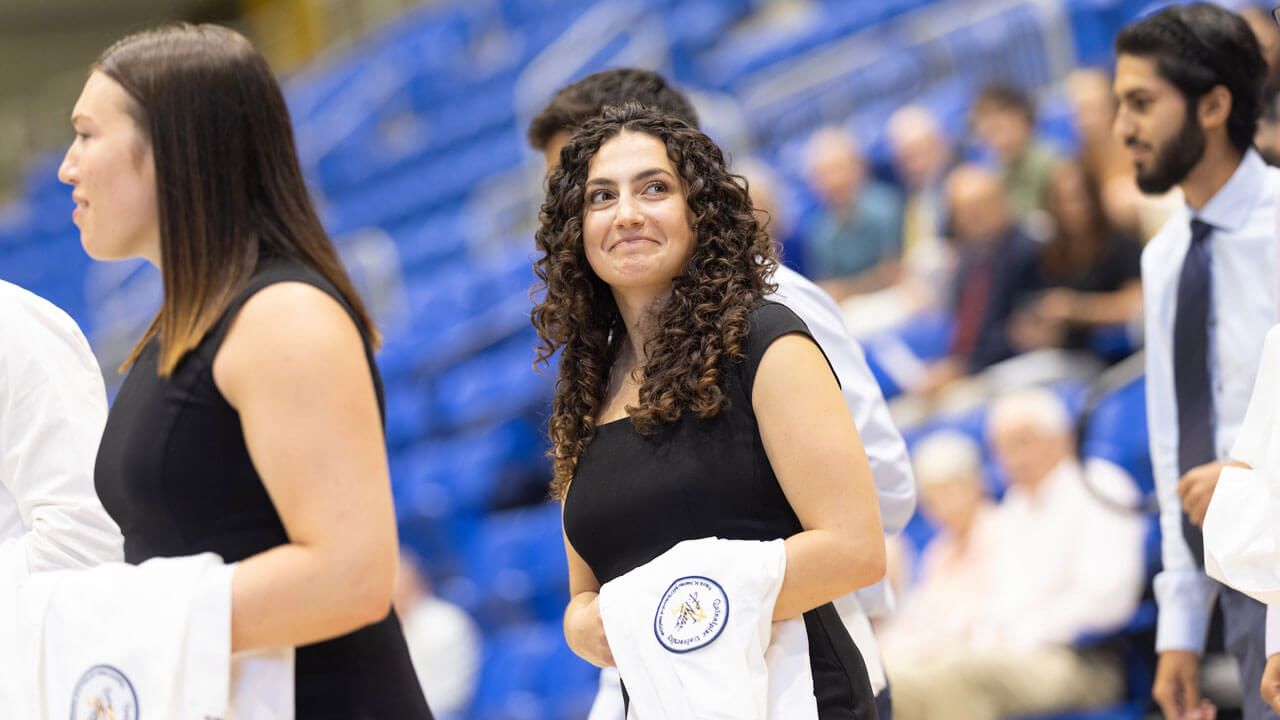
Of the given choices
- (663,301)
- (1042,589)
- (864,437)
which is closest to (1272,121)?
(1042,589)

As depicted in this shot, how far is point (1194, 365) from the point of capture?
7.59 ft

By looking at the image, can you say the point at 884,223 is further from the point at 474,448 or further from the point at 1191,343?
the point at 1191,343

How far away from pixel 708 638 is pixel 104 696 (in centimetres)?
69

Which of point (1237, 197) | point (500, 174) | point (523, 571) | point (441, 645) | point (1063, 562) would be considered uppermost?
point (500, 174)

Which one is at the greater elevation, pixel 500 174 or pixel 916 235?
pixel 500 174

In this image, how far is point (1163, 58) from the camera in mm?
2359

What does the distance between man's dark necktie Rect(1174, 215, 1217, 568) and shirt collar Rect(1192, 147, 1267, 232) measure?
0.03 m

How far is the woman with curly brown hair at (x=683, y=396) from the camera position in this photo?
156cm

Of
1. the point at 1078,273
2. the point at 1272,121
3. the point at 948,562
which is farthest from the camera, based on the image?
the point at 1078,273

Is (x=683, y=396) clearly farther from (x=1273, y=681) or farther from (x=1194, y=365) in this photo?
(x=1194, y=365)

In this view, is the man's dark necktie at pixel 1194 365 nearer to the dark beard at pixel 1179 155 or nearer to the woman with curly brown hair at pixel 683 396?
the dark beard at pixel 1179 155

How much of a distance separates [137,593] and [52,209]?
11.5 meters

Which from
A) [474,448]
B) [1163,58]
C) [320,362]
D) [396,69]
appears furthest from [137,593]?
[396,69]

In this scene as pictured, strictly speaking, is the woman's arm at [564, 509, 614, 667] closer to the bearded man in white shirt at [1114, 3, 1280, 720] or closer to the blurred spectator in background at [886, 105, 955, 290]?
the bearded man in white shirt at [1114, 3, 1280, 720]
